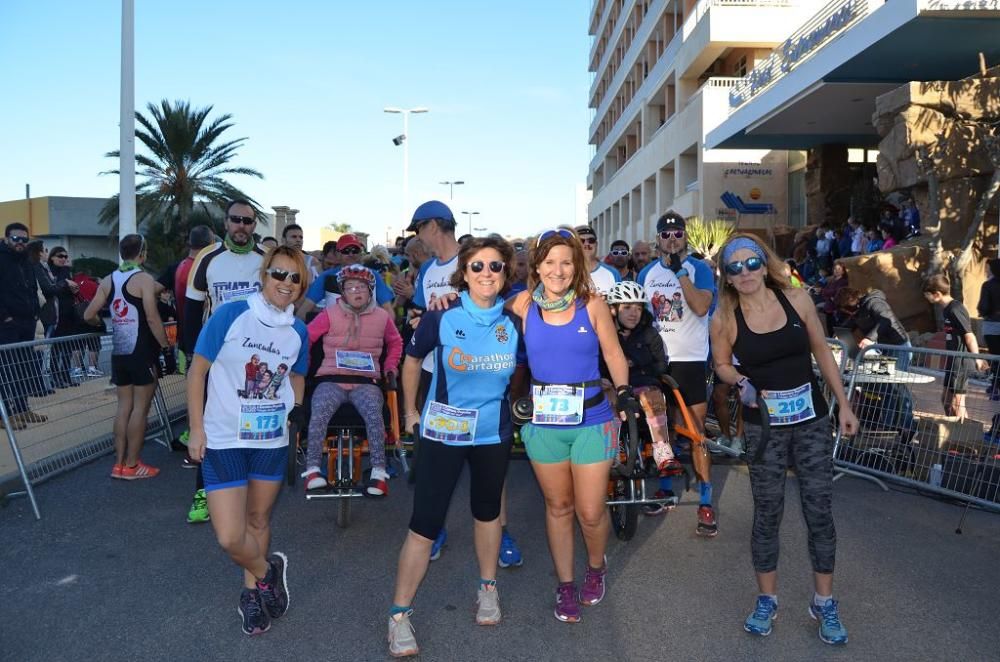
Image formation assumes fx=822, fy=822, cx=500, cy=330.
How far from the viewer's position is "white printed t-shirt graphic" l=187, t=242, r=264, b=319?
239 inches

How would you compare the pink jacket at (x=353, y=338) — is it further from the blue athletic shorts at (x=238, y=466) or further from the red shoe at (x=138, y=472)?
the red shoe at (x=138, y=472)

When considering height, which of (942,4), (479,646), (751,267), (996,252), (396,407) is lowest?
(479,646)

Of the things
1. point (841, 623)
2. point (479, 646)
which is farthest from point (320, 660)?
point (841, 623)

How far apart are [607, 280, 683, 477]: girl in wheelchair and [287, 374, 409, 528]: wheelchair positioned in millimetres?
1714

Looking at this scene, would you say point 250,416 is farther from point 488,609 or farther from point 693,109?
point 693,109

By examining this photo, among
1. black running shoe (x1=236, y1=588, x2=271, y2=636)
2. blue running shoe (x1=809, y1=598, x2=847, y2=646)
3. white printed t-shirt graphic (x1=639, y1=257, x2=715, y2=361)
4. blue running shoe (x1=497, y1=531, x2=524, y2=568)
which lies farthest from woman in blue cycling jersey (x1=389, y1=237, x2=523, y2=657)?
white printed t-shirt graphic (x1=639, y1=257, x2=715, y2=361)

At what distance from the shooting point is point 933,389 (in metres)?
6.77

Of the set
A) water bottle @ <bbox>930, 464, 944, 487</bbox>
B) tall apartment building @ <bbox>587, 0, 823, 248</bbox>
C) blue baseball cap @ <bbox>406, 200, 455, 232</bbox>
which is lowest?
water bottle @ <bbox>930, 464, 944, 487</bbox>

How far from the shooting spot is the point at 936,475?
6.46m

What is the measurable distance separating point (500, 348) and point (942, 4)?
14.2 metres

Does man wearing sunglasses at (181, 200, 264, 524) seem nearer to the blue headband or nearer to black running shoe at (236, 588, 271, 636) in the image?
black running shoe at (236, 588, 271, 636)

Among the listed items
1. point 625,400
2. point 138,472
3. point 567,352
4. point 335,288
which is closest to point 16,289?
point 138,472

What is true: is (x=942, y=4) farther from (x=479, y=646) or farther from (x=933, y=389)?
(x=479, y=646)

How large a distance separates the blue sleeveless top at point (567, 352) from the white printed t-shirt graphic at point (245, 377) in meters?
1.27
